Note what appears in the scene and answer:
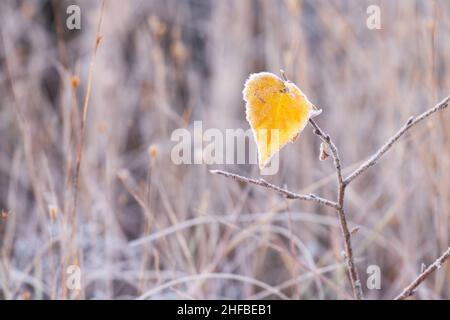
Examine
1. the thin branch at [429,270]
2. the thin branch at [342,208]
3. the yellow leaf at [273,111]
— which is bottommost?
the thin branch at [429,270]

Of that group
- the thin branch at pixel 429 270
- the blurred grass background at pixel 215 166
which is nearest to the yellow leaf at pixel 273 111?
the thin branch at pixel 429 270

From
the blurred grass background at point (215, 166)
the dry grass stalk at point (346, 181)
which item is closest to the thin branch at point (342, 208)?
the dry grass stalk at point (346, 181)

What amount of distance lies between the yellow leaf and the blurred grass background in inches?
18.2

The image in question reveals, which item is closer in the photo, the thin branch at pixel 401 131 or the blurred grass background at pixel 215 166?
the thin branch at pixel 401 131

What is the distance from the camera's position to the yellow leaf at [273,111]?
0.52 meters

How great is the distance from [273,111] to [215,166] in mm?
953

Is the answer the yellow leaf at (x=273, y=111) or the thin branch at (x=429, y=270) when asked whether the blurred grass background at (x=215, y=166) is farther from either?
the yellow leaf at (x=273, y=111)

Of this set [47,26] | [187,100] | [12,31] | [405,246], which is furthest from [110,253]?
[47,26]

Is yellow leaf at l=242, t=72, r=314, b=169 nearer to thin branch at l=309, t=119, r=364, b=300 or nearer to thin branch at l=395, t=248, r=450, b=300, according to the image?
thin branch at l=309, t=119, r=364, b=300

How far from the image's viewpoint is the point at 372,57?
1568 millimetres

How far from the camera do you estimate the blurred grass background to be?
1.11m

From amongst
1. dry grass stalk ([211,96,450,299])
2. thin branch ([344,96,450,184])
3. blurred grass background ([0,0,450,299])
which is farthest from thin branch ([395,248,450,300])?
blurred grass background ([0,0,450,299])

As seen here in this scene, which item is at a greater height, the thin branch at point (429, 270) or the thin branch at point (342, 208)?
the thin branch at point (342, 208)

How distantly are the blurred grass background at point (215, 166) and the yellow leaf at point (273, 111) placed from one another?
462 mm
